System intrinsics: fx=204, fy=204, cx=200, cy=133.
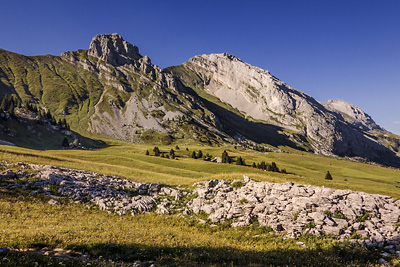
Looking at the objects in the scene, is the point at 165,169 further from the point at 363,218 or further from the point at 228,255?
the point at 363,218

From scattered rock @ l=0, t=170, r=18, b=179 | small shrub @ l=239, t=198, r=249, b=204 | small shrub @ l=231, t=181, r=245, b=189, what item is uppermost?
small shrub @ l=231, t=181, r=245, b=189

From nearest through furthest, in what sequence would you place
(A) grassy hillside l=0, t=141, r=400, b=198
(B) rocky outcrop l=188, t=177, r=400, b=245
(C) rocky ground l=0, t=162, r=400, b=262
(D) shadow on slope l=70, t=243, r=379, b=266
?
(D) shadow on slope l=70, t=243, r=379, b=266, (B) rocky outcrop l=188, t=177, r=400, b=245, (C) rocky ground l=0, t=162, r=400, b=262, (A) grassy hillside l=0, t=141, r=400, b=198

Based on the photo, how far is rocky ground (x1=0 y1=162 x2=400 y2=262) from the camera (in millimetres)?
17422

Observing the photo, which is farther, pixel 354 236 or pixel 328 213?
pixel 328 213

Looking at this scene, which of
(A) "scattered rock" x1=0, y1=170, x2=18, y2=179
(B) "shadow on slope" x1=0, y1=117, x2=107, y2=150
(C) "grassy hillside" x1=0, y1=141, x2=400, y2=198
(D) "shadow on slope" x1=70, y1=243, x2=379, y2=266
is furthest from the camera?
(B) "shadow on slope" x1=0, y1=117, x2=107, y2=150

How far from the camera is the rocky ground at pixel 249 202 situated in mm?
17422

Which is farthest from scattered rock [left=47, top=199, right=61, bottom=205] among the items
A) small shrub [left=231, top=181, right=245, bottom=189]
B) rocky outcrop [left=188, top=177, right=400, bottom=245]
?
small shrub [left=231, top=181, right=245, bottom=189]

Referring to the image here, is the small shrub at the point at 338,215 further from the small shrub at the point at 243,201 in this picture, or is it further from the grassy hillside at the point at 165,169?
the grassy hillside at the point at 165,169

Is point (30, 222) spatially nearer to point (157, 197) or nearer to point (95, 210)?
Answer: point (95, 210)

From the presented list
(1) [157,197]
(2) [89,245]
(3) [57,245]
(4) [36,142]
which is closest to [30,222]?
(3) [57,245]

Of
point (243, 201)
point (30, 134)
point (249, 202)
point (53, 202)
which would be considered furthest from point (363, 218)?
point (30, 134)

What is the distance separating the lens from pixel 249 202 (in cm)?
2309

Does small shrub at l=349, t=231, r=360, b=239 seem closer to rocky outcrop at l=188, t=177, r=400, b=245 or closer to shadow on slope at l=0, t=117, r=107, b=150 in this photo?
rocky outcrop at l=188, t=177, r=400, b=245

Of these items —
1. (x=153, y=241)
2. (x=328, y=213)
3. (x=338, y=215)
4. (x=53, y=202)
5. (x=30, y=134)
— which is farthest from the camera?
(x=30, y=134)
